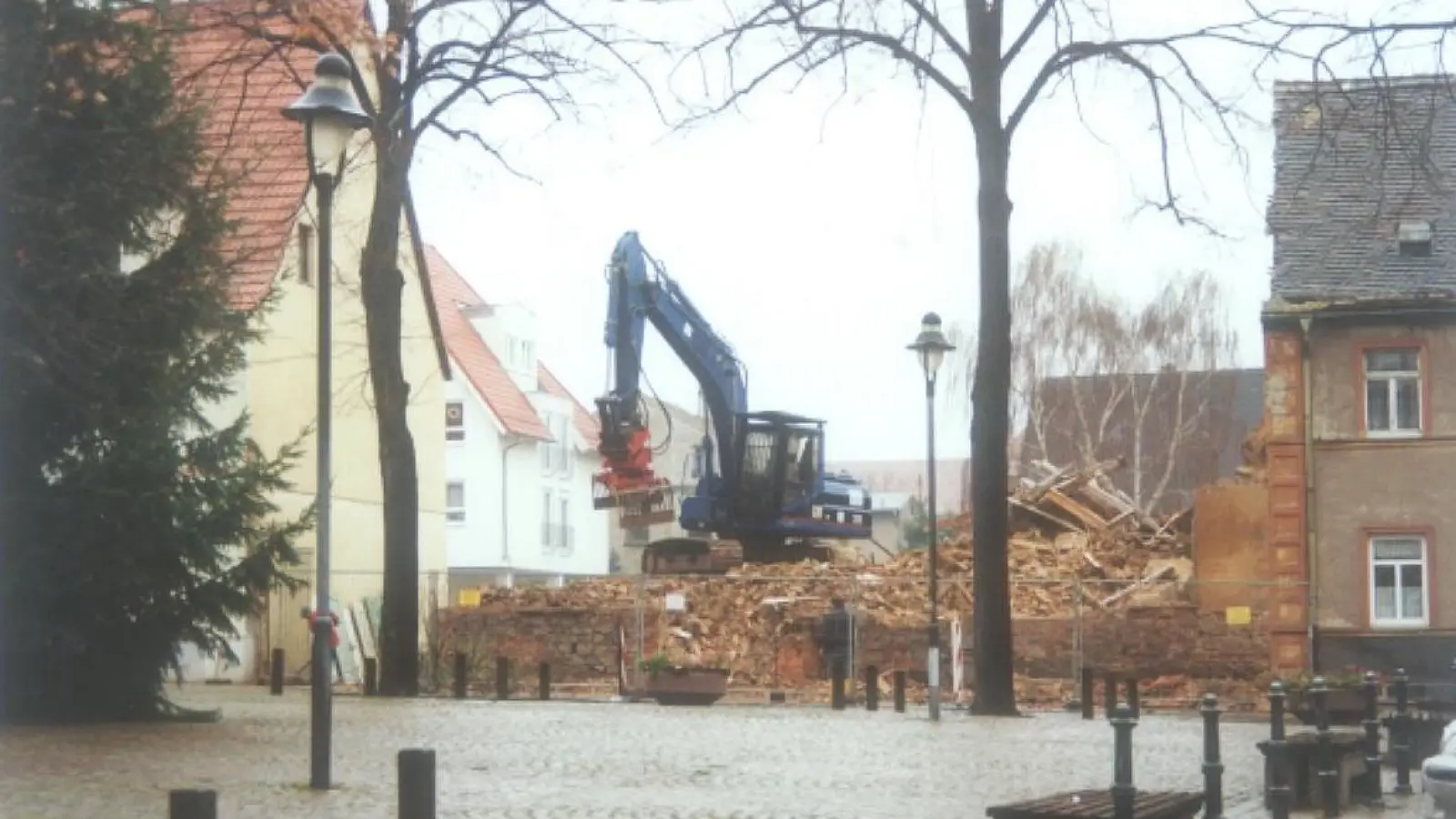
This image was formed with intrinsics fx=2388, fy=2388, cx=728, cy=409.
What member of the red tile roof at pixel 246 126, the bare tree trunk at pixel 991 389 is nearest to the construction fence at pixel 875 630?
the red tile roof at pixel 246 126

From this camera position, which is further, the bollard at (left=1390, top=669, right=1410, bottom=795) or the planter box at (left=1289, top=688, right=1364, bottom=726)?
the planter box at (left=1289, top=688, right=1364, bottom=726)

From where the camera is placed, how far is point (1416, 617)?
4047 centimetres

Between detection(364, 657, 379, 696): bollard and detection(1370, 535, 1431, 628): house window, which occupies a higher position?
detection(1370, 535, 1431, 628): house window

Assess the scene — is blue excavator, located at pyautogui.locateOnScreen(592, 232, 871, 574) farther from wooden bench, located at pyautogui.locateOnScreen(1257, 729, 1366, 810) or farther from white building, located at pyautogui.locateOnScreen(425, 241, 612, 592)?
wooden bench, located at pyautogui.locateOnScreen(1257, 729, 1366, 810)

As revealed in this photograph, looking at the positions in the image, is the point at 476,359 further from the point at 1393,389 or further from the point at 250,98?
the point at 250,98

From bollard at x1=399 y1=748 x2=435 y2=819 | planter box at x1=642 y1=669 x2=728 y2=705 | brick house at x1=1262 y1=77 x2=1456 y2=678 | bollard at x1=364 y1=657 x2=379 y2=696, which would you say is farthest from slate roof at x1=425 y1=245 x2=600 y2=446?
bollard at x1=399 y1=748 x2=435 y2=819

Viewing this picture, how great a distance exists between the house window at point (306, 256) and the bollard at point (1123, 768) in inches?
1319

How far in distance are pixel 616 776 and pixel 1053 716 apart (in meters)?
15.0

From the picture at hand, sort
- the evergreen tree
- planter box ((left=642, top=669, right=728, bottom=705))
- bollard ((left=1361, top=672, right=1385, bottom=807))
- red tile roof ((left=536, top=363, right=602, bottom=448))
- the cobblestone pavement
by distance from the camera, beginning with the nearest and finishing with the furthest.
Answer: the cobblestone pavement, bollard ((left=1361, top=672, right=1385, bottom=807)), the evergreen tree, planter box ((left=642, top=669, right=728, bottom=705)), red tile roof ((left=536, top=363, right=602, bottom=448))

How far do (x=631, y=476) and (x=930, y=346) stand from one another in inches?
680

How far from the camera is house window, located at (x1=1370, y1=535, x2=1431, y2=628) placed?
40562 millimetres

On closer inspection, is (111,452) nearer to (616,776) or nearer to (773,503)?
(616,776)

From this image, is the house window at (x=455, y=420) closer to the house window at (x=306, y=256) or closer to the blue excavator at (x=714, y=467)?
the blue excavator at (x=714, y=467)

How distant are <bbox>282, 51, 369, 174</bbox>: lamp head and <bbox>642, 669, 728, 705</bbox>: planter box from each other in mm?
18257
